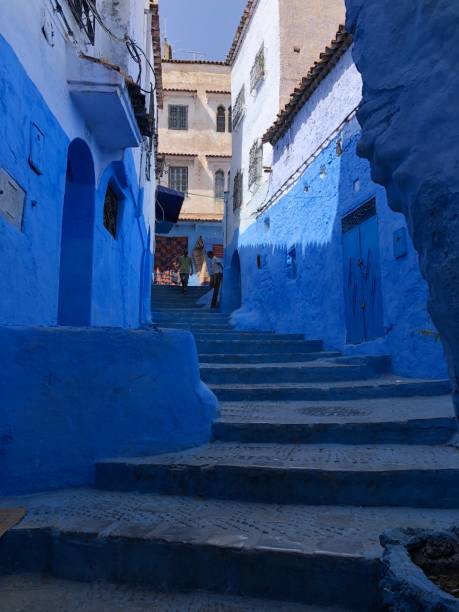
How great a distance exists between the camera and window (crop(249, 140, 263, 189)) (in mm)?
12312

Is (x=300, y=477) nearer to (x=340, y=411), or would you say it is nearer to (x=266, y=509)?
(x=266, y=509)

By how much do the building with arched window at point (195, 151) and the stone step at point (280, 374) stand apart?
55.8 feet

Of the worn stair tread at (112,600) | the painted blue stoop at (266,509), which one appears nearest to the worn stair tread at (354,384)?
the painted blue stoop at (266,509)

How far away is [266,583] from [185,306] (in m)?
12.6

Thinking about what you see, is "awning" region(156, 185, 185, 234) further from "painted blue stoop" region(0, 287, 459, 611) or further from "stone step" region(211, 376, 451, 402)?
"painted blue stoop" region(0, 287, 459, 611)

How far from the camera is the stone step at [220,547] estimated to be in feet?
6.91

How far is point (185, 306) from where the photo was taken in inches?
577

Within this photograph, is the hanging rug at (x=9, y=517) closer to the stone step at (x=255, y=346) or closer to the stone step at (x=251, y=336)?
the stone step at (x=255, y=346)

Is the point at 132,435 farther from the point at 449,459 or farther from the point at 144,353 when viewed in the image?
the point at 449,459

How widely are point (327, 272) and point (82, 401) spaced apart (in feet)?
19.0

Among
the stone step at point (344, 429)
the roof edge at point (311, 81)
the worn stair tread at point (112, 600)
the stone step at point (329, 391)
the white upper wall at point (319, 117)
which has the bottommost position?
the worn stair tread at point (112, 600)

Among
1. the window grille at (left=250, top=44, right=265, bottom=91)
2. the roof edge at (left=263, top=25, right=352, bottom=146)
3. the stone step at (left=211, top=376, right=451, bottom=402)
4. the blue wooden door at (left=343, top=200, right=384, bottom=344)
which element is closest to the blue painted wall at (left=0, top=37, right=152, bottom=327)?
the stone step at (left=211, top=376, right=451, bottom=402)

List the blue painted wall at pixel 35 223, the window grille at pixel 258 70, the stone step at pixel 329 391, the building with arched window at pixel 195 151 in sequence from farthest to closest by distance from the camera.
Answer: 1. the building with arched window at pixel 195 151
2. the window grille at pixel 258 70
3. the stone step at pixel 329 391
4. the blue painted wall at pixel 35 223

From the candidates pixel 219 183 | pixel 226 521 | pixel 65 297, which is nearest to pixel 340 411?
pixel 226 521
